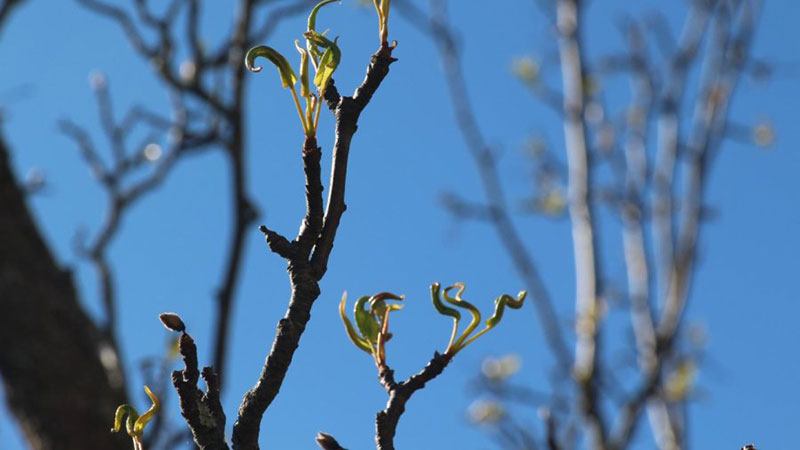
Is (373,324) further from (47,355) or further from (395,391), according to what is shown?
(47,355)

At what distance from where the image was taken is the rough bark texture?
216cm

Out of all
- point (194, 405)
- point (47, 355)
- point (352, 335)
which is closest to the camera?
point (194, 405)

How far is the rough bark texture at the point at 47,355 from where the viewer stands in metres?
2.16

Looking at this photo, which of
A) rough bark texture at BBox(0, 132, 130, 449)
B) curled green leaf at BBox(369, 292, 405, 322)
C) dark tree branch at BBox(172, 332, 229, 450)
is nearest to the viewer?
dark tree branch at BBox(172, 332, 229, 450)

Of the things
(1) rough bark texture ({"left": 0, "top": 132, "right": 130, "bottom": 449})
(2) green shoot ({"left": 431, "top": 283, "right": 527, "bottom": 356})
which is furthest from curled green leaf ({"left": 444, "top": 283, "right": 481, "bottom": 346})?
(1) rough bark texture ({"left": 0, "top": 132, "right": 130, "bottom": 449})

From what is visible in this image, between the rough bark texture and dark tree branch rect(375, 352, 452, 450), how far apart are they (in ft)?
5.01

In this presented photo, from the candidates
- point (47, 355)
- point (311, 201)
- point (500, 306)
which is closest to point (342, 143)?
point (311, 201)

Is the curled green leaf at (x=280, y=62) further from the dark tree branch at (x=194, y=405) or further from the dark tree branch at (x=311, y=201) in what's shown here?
the dark tree branch at (x=194, y=405)

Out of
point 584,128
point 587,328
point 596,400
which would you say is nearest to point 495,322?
point 596,400

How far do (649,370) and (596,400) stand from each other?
0.17 metres

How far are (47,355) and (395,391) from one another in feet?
6.08

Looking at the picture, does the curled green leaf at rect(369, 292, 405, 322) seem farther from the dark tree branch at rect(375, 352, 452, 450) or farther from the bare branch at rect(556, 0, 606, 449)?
the bare branch at rect(556, 0, 606, 449)

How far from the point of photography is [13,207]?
8.62 feet

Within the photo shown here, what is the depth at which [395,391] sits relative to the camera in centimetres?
64
